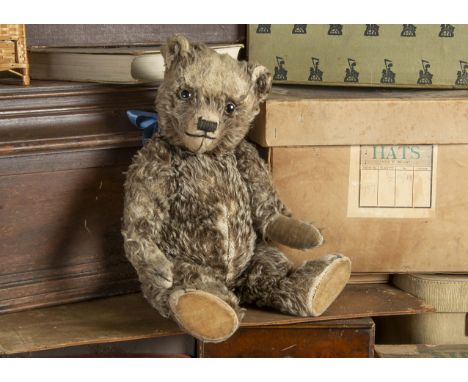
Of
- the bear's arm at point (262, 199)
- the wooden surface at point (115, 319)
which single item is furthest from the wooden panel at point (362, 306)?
the bear's arm at point (262, 199)

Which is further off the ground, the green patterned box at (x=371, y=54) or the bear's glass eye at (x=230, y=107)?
the green patterned box at (x=371, y=54)

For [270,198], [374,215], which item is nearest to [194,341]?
[270,198]

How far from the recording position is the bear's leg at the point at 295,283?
1250 millimetres

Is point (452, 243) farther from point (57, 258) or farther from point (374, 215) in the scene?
point (57, 258)

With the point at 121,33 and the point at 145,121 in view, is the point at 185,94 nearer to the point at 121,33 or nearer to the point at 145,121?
the point at 145,121

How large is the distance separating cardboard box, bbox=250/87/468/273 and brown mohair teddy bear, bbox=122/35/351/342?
0.23 ft

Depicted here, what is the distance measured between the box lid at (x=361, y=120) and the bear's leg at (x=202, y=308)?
276mm

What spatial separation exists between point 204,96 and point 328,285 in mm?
338

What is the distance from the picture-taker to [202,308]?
1165 mm

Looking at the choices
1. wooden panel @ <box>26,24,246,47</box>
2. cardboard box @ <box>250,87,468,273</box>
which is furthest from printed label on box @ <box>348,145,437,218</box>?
wooden panel @ <box>26,24,246,47</box>

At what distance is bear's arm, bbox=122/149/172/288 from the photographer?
1216 mm

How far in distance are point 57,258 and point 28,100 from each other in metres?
0.26

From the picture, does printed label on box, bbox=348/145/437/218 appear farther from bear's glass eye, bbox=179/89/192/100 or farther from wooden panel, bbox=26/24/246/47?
wooden panel, bbox=26/24/246/47

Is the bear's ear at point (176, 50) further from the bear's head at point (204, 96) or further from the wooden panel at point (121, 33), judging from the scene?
the wooden panel at point (121, 33)
